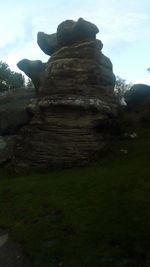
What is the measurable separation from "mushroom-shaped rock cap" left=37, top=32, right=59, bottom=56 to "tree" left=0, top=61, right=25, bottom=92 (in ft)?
149

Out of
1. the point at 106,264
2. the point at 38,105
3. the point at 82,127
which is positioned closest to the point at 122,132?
the point at 82,127

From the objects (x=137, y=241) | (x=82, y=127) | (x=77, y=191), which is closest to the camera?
(x=137, y=241)

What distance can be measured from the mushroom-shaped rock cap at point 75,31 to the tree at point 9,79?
47.6m

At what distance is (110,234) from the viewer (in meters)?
14.4

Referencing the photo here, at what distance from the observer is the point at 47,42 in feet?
97.0

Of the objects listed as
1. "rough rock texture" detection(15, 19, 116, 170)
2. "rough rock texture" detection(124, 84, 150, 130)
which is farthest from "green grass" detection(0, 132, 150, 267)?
"rough rock texture" detection(124, 84, 150, 130)

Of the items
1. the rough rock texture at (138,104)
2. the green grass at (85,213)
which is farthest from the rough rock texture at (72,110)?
the rough rock texture at (138,104)

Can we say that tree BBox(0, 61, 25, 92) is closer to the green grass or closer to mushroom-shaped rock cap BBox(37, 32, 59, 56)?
mushroom-shaped rock cap BBox(37, 32, 59, 56)

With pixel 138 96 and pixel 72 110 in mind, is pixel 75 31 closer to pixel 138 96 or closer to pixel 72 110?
pixel 72 110

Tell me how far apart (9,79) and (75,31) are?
52044mm

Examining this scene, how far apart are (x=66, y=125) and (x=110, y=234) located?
441 inches

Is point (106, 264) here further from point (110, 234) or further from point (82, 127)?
point (82, 127)

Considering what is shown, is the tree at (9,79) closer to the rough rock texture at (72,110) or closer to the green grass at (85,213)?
the rough rock texture at (72,110)

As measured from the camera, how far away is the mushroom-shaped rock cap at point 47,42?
2933cm
